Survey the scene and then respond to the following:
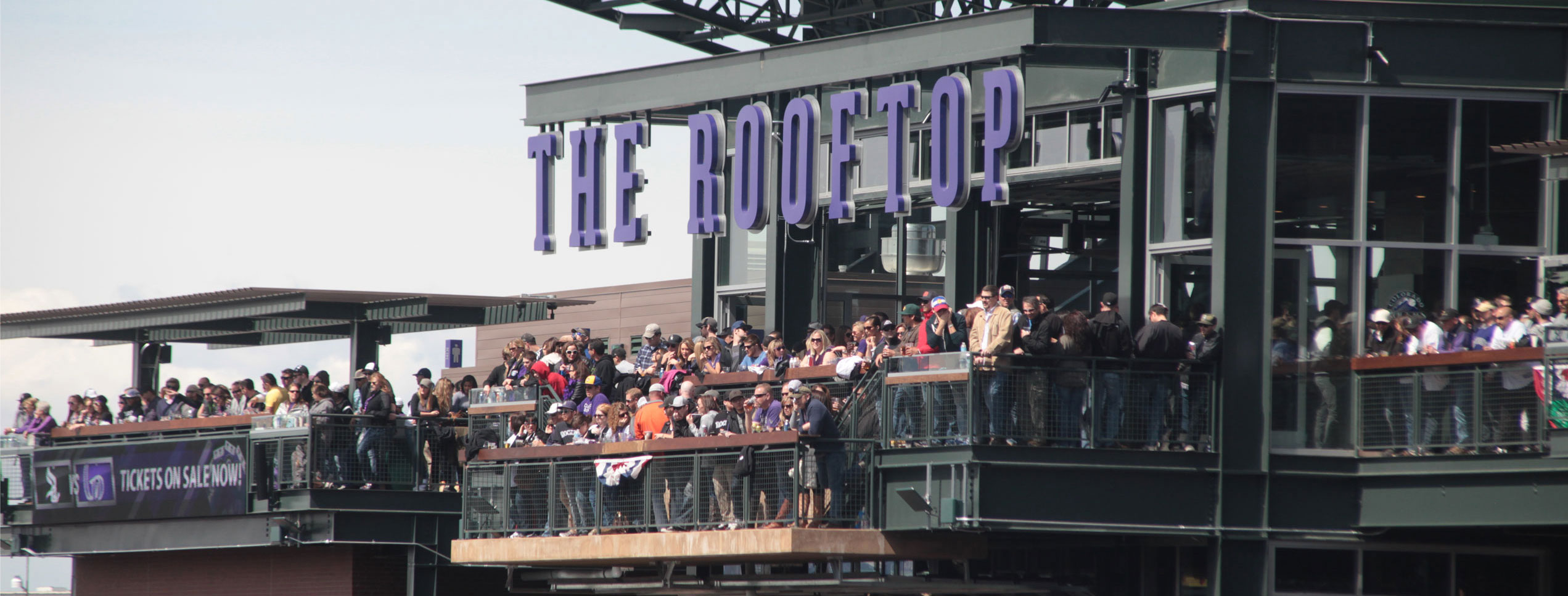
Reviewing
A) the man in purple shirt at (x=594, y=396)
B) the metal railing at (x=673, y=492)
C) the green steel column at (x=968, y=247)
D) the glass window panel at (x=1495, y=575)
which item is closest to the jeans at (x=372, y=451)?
the metal railing at (x=673, y=492)

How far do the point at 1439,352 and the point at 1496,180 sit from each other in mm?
2938

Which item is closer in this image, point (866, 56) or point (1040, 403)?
point (1040, 403)

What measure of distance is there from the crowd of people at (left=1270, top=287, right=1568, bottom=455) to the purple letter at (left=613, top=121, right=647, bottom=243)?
30.4ft

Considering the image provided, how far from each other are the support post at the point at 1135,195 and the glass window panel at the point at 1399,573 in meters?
3.52

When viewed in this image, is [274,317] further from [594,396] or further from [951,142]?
[951,142]

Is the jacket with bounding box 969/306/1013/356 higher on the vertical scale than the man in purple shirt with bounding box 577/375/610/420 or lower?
higher

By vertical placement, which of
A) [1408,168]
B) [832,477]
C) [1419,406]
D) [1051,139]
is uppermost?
[1051,139]

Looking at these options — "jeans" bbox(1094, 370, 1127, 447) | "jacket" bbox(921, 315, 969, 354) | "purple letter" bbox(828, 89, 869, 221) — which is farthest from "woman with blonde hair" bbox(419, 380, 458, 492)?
"jeans" bbox(1094, 370, 1127, 447)

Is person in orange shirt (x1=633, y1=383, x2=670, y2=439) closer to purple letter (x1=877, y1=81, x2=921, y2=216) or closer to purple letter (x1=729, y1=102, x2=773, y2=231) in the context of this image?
purple letter (x1=877, y1=81, x2=921, y2=216)

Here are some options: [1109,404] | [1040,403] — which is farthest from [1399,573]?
[1040,403]

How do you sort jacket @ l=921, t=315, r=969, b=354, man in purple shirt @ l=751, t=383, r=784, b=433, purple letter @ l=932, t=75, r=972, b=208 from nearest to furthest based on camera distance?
jacket @ l=921, t=315, r=969, b=354 < man in purple shirt @ l=751, t=383, r=784, b=433 < purple letter @ l=932, t=75, r=972, b=208

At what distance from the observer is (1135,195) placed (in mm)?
23844

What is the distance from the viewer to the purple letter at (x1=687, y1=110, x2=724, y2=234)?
92.5 ft

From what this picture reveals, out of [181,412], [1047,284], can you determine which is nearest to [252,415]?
[181,412]
